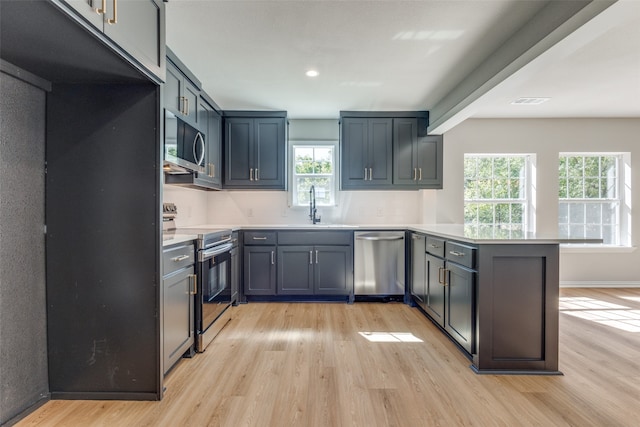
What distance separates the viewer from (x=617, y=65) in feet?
9.45

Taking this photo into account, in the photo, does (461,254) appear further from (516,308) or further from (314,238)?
(314,238)

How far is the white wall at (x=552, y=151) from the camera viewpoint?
4.44m

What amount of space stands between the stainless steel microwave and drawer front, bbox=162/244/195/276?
64 centimetres

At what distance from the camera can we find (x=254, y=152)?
161 inches

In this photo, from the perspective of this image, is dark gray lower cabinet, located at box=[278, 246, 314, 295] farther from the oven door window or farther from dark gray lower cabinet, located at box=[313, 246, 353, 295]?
the oven door window

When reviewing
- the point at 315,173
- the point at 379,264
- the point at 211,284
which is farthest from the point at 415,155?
the point at 211,284

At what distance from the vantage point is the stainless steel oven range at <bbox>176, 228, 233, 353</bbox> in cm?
246

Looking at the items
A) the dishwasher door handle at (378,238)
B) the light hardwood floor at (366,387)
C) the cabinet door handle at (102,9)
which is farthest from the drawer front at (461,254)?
the cabinet door handle at (102,9)

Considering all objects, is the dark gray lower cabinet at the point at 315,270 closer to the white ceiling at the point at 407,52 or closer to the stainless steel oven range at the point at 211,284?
the stainless steel oven range at the point at 211,284

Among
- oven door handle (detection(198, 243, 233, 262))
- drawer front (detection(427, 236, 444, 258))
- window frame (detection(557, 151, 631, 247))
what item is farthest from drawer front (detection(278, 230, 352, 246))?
window frame (detection(557, 151, 631, 247))

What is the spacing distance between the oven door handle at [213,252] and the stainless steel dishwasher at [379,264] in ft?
4.90

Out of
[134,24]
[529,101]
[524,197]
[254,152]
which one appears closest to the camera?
[134,24]

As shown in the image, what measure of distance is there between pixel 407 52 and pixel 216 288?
2.50 meters

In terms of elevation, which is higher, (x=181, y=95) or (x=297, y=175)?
(x=181, y=95)
